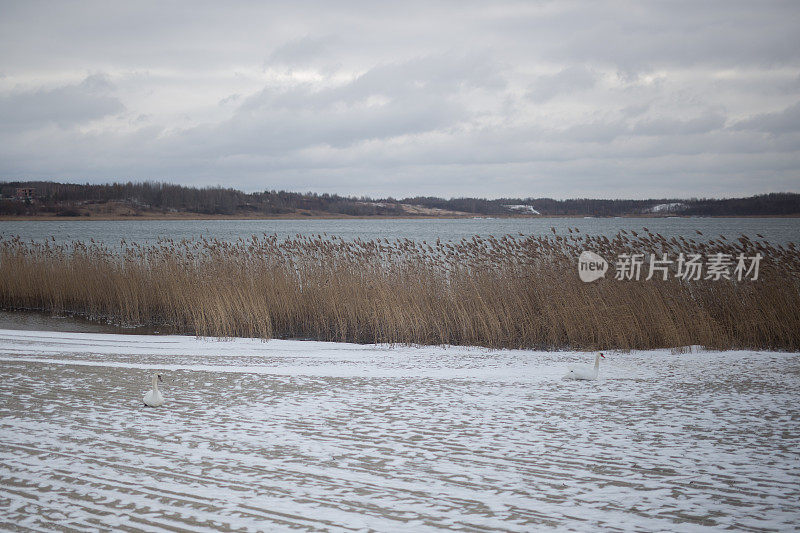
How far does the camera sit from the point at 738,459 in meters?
4.94

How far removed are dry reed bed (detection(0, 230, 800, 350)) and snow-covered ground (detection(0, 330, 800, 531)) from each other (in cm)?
206

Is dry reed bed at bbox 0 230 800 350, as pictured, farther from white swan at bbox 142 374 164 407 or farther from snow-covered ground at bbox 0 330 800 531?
white swan at bbox 142 374 164 407

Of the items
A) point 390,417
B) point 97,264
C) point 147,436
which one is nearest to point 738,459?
point 390,417

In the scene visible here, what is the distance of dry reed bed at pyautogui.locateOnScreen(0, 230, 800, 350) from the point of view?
36.3 ft

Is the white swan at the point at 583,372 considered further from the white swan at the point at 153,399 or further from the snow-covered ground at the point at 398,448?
the white swan at the point at 153,399

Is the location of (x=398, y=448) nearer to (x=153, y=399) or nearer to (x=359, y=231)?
(x=153, y=399)

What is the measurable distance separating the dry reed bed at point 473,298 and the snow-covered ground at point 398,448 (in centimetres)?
206

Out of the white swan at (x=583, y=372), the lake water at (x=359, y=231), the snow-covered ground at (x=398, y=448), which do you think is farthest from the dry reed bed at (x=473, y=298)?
the lake water at (x=359, y=231)

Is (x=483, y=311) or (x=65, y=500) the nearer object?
(x=65, y=500)

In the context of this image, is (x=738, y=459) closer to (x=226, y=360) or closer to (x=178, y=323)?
(x=226, y=360)

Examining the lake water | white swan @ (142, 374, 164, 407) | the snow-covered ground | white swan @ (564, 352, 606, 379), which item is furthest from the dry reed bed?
the lake water

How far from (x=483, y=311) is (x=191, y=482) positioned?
26.3 ft

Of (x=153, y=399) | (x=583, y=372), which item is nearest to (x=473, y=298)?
(x=583, y=372)

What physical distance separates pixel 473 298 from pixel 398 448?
22.8 ft
